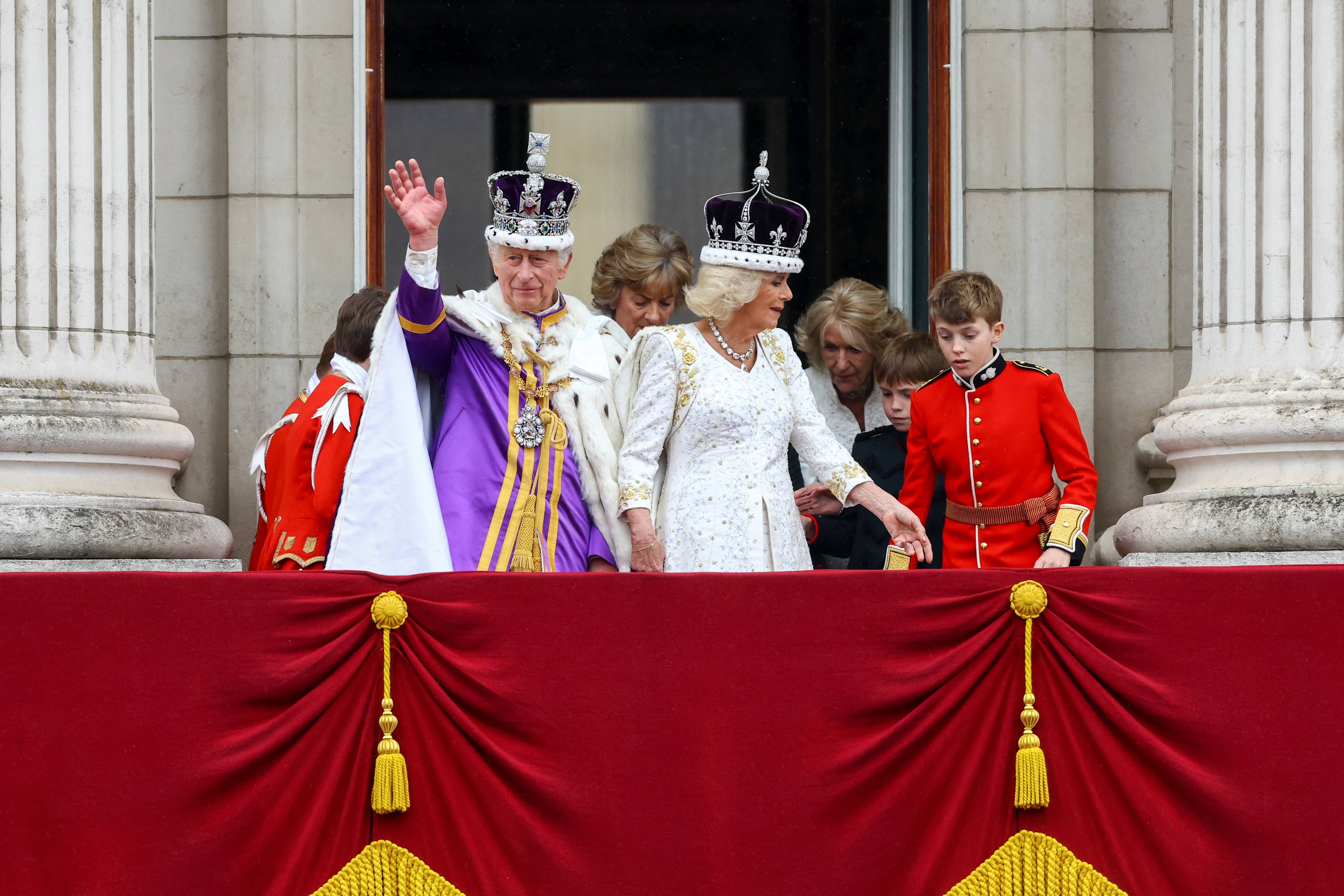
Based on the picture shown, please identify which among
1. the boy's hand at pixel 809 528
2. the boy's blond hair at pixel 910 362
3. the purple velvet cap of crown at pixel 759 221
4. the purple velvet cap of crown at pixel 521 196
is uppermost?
the purple velvet cap of crown at pixel 521 196

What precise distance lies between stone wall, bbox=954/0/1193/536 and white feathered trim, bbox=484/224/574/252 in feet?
8.27

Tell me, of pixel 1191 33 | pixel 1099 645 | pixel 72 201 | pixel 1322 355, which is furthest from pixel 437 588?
pixel 1191 33

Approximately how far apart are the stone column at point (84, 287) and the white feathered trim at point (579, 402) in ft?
3.63

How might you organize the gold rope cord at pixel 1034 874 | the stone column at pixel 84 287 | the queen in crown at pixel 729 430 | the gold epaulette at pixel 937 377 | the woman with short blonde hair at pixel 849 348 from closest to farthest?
the gold rope cord at pixel 1034 874 → the queen in crown at pixel 729 430 → the stone column at pixel 84 287 → the gold epaulette at pixel 937 377 → the woman with short blonde hair at pixel 849 348

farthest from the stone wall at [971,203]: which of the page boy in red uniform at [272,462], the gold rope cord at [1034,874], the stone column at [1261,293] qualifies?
the gold rope cord at [1034,874]

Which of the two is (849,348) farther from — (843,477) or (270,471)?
(270,471)

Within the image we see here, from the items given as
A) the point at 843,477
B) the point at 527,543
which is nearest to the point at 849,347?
the point at 843,477

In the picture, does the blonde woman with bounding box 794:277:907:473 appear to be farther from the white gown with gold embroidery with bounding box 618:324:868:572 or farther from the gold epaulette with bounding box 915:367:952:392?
the white gown with gold embroidery with bounding box 618:324:868:572

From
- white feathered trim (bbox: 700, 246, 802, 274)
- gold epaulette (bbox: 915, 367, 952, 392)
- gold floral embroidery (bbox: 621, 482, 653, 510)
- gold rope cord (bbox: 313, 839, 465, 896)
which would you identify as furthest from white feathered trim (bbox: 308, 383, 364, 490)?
gold epaulette (bbox: 915, 367, 952, 392)

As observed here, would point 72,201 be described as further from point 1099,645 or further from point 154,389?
point 1099,645

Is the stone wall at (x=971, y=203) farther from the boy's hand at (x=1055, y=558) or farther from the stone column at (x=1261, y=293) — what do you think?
the boy's hand at (x=1055, y=558)

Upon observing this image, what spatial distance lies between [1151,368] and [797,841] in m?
3.56

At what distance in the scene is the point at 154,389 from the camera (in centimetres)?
525

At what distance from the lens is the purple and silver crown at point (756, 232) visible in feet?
15.5
